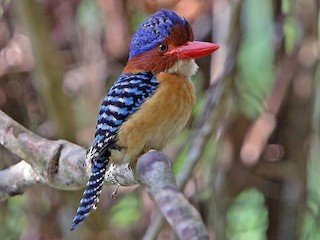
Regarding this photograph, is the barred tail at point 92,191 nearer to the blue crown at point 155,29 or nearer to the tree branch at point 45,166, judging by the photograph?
the tree branch at point 45,166

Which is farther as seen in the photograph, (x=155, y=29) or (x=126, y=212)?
(x=126, y=212)

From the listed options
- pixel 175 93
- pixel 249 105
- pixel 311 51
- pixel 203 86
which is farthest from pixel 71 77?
pixel 175 93

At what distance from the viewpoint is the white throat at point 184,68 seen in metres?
2.32

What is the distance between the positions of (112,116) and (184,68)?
0.30m

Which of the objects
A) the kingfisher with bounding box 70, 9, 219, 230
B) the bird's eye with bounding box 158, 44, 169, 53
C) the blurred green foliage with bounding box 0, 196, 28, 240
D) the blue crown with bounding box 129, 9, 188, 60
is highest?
the blue crown with bounding box 129, 9, 188, 60

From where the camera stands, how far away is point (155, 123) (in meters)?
2.18

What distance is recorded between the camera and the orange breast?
85.7 inches

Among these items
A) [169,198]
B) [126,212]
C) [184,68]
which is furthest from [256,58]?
[169,198]

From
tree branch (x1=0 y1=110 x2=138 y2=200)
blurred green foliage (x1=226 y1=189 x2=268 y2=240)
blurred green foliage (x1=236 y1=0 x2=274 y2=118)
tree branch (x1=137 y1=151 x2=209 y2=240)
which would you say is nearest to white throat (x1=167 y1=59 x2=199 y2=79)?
tree branch (x1=0 y1=110 x2=138 y2=200)

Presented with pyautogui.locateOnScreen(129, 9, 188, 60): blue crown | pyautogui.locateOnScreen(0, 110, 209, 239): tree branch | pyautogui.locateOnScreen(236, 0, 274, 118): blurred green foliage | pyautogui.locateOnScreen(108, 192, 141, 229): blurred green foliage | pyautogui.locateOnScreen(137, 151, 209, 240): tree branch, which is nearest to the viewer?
pyautogui.locateOnScreen(137, 151, 209, 240): tree branch

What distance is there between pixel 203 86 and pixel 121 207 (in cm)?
63

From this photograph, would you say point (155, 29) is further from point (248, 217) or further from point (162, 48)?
point (248, 217)

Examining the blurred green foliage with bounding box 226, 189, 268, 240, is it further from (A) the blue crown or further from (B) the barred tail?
(B) the barred tail

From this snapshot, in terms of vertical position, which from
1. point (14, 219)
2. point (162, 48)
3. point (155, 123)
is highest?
point (162, 48)
